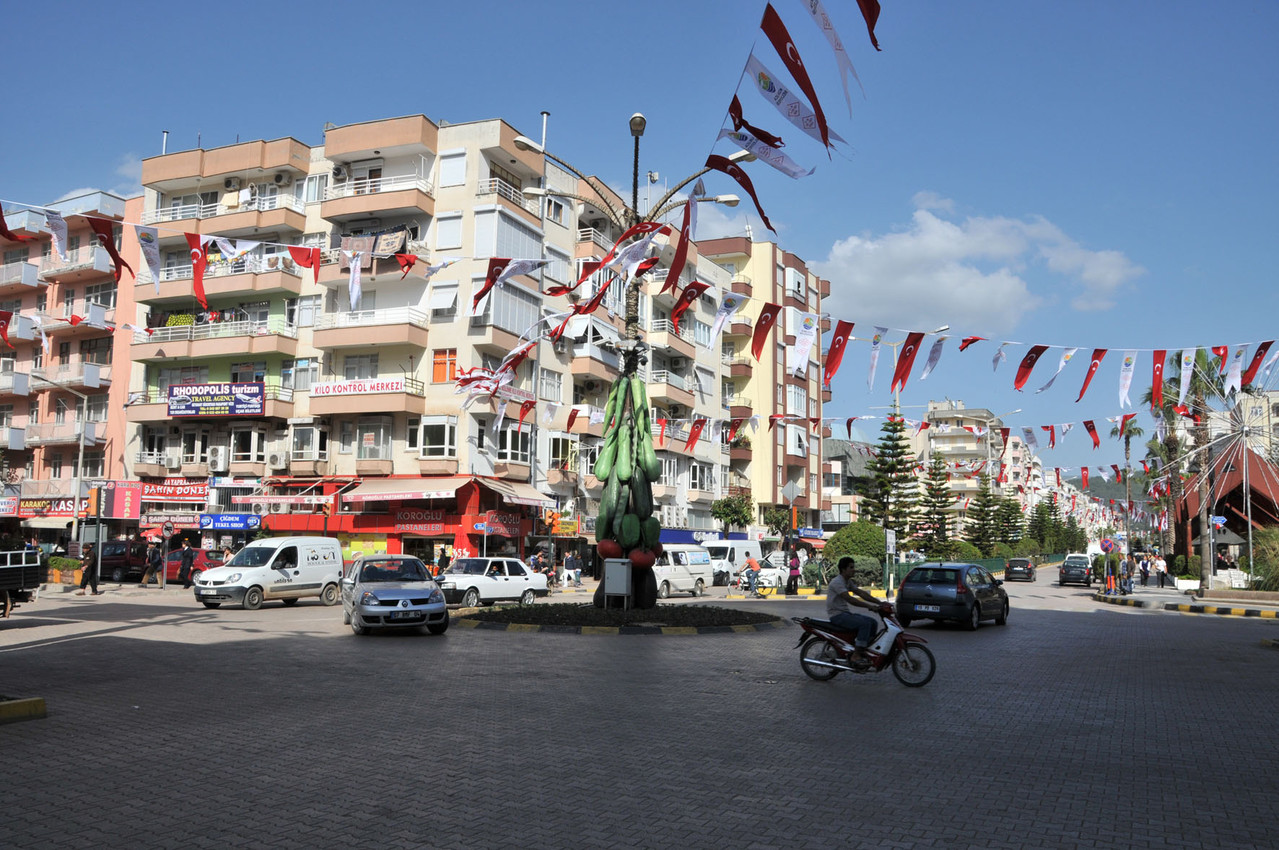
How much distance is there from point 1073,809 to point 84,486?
170 ft

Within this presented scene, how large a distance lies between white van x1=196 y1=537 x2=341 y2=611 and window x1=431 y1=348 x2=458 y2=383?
13.8m

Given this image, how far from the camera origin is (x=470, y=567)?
27.9 metres

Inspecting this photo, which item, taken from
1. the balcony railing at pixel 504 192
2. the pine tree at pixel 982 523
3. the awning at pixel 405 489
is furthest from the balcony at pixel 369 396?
the pine tree at pixel 982 523

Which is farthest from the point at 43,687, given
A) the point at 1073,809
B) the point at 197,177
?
the point at 197,177

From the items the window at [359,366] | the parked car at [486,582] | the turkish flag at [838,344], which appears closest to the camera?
the turkish flag at [838,344]

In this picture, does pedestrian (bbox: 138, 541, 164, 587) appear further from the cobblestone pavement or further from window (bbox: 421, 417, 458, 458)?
the cobblestone pavement

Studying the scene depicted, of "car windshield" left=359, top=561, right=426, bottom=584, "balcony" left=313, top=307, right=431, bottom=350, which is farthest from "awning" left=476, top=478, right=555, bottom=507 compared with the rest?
"car windshield" left=359, top=561, right=426, bottom=584

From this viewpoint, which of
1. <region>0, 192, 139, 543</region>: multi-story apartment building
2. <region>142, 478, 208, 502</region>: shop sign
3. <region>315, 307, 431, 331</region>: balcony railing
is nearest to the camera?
<region>315, 307, 431, 331</region>: balcony railing

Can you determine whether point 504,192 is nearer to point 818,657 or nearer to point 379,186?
point 379,186

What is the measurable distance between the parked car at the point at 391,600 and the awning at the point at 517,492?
20344 mm

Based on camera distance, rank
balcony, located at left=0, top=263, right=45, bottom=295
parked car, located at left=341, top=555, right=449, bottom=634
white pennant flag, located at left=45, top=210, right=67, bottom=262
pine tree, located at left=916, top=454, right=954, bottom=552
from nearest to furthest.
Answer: white pennant flag, located at left=45, top=210, right=67, bottom=262 → parked car, located at left=341, top=555, right=449, bottom=634 → balcony, located at left=0, top=263, right=45, bottom=295 → pine tree, located at left=916, top=454, right=954, bottom=552

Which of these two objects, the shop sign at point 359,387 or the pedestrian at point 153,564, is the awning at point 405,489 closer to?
the shop sign at point 359,387

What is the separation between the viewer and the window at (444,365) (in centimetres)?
4197

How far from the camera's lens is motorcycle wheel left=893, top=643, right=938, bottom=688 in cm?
1266
